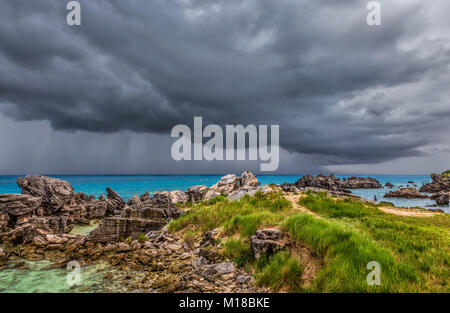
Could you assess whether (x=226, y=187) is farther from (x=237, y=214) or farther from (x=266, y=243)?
(x=266, y=243)

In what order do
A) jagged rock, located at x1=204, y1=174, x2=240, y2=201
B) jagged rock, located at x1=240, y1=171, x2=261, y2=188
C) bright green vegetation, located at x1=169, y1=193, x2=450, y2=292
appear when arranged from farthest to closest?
jagged rock, located at x1=240, y1=171, x2=261, y2=188
jagged rock, located at x1=204, y1=174, x2=240, y2=201
bright green vegetation, located at x1=169, y1=193, x2=450, y2=292

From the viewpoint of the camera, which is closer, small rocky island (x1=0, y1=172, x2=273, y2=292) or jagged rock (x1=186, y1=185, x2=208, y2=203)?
small rocky island (x1=0, y1=172, x2=273, y2=292)

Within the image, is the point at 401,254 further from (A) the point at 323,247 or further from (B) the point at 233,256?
(B) the point at 233,256

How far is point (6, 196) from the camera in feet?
69.4

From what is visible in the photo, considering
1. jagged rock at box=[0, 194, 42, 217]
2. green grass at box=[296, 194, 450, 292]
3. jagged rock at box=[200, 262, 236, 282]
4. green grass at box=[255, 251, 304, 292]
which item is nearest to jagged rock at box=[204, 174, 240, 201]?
jagged rock at box=[0, 194, 42, 217]

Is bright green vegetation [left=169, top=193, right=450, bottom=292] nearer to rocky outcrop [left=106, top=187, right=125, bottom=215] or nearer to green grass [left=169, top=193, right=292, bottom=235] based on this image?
green grass [left=169, top=193, right=292, bottom=235]

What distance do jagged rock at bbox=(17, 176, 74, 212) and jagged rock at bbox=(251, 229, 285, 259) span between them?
28.6 metres

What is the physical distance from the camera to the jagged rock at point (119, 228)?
14852 mm

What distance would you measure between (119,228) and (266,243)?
12139mm

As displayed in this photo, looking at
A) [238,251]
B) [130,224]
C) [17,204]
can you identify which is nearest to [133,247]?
[130,224]

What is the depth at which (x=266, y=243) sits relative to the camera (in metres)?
8.88

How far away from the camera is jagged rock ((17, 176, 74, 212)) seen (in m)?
26.4
